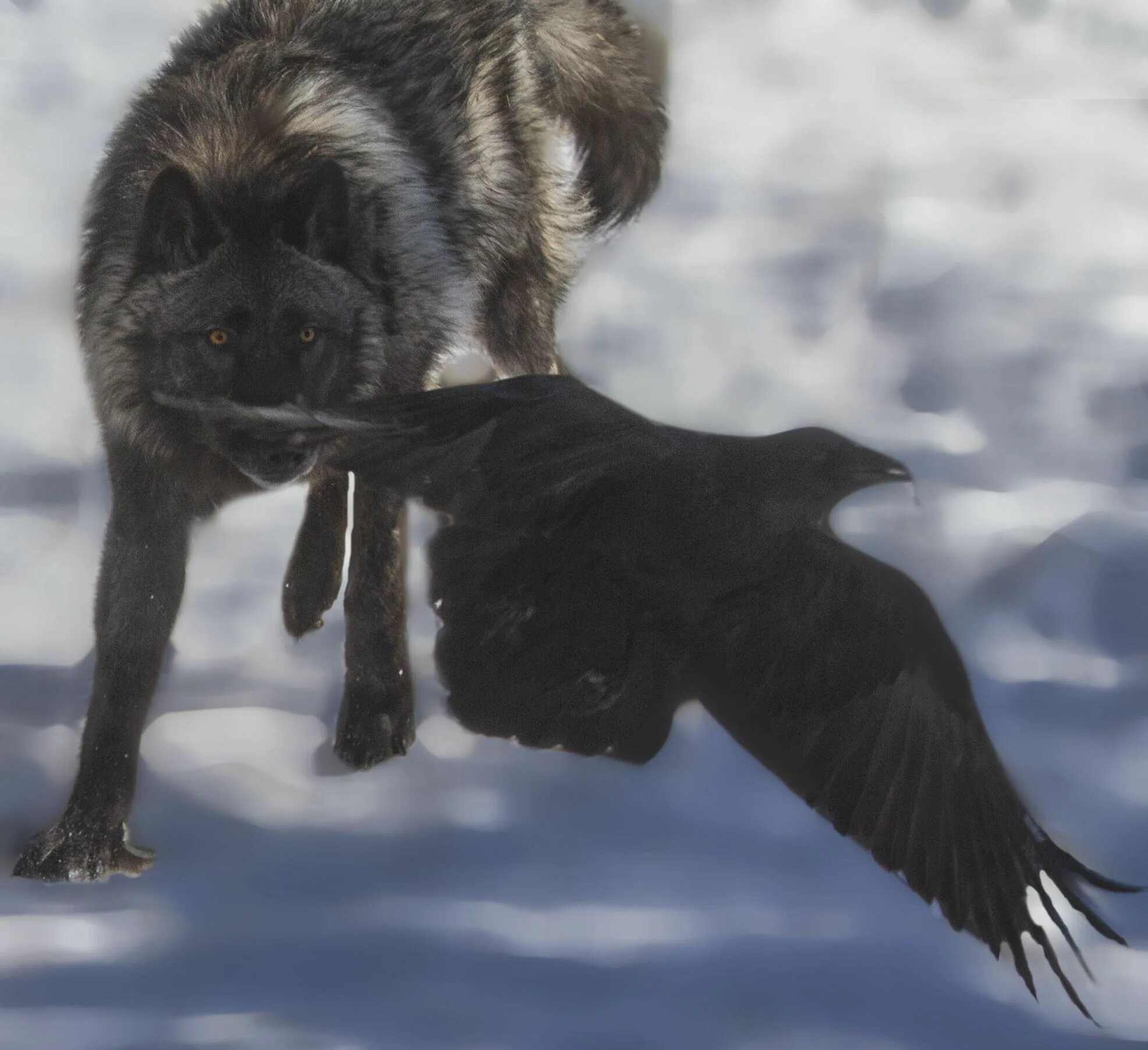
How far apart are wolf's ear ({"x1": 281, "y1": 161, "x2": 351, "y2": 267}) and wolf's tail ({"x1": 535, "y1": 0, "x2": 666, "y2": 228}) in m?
1.31

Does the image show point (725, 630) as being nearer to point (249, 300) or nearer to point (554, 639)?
point (554, 639)

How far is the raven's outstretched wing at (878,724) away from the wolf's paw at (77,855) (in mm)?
1494

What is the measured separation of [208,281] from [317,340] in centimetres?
30

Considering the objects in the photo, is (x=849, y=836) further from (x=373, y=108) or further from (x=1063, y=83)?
(x=1063, y=83)

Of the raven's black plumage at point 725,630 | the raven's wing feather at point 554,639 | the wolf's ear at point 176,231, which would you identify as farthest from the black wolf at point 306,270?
the raven's wing feather at point 554,639

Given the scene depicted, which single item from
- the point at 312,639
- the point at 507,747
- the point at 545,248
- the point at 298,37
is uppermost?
the point at 298,37

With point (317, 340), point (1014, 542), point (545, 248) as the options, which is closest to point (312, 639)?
point (317, 340)

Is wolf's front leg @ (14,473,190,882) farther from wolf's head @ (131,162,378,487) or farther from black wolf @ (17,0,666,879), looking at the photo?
wolf's head @ (131,162,378,487)

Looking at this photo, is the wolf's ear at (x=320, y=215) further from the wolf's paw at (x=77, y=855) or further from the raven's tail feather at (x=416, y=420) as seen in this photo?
the wolf's paw at (x=77, y=855)

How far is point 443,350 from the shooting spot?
4.07 m

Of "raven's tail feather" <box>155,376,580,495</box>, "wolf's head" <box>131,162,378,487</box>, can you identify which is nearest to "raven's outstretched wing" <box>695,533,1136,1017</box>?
"raven's tail feather" <box>155,376,580,495</box>

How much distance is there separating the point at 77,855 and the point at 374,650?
91cm

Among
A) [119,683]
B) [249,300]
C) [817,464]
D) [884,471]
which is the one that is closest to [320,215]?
[249,300]

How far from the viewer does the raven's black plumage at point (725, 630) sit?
3010 mm
